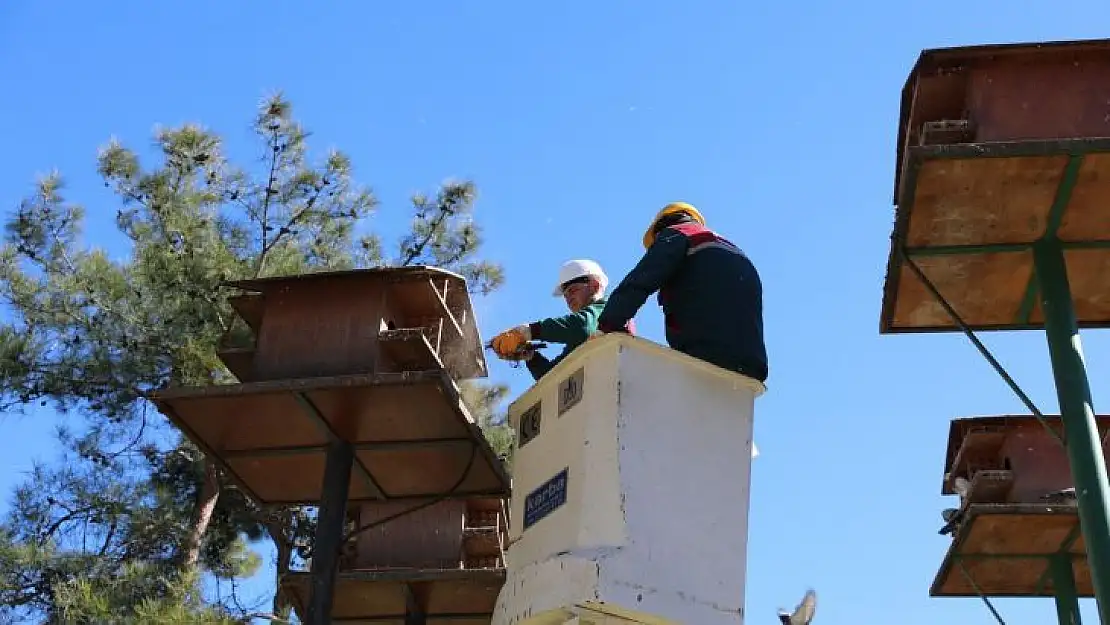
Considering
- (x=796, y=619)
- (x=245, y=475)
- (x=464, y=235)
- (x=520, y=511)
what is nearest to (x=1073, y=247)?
(x=796, y=619)

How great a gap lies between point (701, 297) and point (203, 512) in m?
9.00

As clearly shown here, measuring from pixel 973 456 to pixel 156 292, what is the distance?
7832 mm

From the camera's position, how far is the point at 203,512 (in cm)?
1322

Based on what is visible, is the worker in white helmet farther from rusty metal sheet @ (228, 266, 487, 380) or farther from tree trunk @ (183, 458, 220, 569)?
tree trunk @ (183, 458, 220, 569)

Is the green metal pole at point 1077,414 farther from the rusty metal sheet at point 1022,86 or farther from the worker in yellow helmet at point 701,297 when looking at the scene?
the worker in yellow helmet at point 701,297

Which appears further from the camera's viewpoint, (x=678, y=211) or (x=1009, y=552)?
(x=1009, y=552)

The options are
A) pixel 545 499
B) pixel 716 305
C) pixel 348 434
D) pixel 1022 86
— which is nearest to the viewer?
pixel 545 499

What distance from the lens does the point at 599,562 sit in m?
4.46

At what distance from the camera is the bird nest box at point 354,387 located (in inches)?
258

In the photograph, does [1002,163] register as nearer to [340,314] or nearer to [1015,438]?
[340,314]

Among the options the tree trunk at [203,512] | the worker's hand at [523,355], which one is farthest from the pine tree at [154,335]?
the worker's hand at [523,355]

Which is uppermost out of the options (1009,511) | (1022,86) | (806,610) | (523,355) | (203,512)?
(1022,86)

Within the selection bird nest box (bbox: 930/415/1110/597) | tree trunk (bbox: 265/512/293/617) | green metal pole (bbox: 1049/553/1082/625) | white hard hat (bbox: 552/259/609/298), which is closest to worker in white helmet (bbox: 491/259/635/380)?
white hard hat (bbox: 552/259/609/298)

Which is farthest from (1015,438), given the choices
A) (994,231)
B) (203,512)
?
(203,512)
